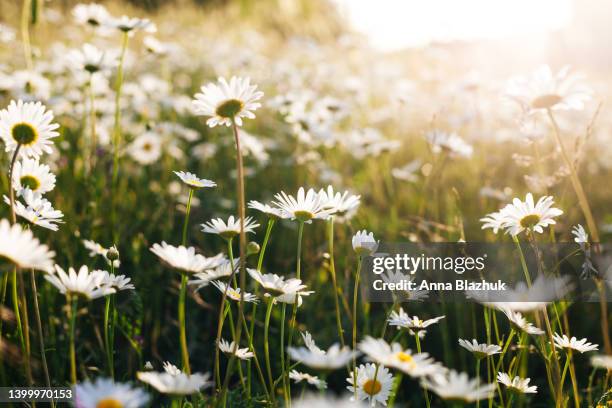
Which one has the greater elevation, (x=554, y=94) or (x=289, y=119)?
(x=289, y=119)

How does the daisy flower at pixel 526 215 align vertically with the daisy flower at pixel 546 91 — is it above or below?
below

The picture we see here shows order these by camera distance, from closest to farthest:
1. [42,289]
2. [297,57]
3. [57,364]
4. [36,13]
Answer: [57,364] < [42,289] < [36,13] < [297,57]

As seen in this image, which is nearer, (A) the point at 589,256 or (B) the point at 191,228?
(A) the point at 589,256

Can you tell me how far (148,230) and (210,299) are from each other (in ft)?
1.27

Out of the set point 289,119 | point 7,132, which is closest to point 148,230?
point 289,119

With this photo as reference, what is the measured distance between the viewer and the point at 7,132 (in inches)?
44.8

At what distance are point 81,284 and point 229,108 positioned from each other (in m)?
0.44

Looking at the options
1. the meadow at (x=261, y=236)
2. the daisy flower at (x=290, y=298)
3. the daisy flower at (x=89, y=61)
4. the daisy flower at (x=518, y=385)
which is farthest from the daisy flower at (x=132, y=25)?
the daisy flower at (x=518, y=385)

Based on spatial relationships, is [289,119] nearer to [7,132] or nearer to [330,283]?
[330,283]

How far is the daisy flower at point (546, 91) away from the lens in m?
1.40

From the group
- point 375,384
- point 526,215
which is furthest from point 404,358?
point 526,215

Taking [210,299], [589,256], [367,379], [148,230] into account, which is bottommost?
[367,379]

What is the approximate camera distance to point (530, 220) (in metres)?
1.13

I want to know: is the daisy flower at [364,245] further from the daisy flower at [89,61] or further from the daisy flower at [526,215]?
the daisy flower at [89,61]
